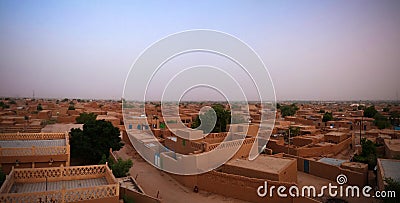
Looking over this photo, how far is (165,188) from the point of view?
12648mm

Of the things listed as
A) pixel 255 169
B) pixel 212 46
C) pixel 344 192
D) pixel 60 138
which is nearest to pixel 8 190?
pixel 60 138

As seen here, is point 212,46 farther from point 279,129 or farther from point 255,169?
point 279,129

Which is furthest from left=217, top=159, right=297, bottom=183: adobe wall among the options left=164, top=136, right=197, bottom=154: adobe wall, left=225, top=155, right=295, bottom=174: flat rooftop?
left=164, top=136, right=197, bottom=154: adobe wall

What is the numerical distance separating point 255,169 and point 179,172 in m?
3.81

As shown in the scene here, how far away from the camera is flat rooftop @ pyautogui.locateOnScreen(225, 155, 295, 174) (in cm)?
1151

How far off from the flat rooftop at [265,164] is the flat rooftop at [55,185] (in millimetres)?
6218

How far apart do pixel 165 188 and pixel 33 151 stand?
18.3 ft

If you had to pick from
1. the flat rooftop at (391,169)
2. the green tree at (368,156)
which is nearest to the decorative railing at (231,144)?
the green tree at (368,156)

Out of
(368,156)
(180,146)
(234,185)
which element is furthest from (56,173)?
(368,156)

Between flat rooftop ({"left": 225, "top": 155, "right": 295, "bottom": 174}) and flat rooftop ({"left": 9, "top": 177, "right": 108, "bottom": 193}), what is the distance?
20.4ft

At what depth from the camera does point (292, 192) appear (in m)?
9.85

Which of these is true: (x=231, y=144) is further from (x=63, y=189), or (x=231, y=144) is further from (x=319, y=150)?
(x=63, y=189)

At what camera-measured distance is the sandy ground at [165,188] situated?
11227 mm

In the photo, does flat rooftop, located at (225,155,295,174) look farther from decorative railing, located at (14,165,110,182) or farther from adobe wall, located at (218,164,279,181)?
decorative railing, located at (14,165,110,182)
